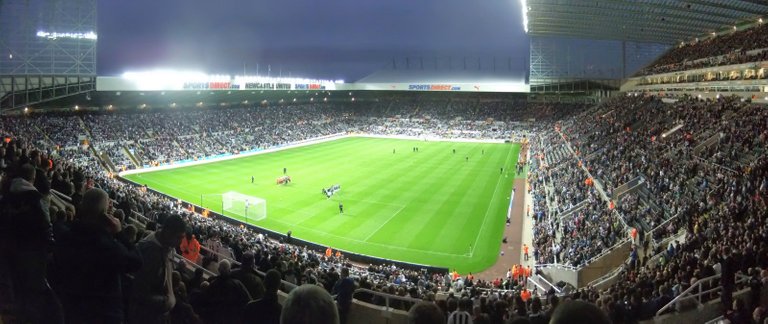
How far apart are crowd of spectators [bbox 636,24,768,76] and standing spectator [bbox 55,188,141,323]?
42215mm

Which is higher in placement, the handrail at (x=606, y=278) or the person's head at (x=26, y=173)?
the person's head at (x=26, y=173)

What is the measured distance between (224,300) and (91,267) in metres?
1.12

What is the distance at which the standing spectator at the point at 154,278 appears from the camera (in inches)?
151

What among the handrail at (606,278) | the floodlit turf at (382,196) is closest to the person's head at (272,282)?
the handrail at (606,278)

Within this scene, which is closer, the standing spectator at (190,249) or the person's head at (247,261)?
the person's head at (247,261)

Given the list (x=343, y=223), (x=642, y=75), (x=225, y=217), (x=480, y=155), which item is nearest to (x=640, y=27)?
(x=642, y=75)

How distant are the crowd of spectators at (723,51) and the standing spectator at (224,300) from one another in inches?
1628

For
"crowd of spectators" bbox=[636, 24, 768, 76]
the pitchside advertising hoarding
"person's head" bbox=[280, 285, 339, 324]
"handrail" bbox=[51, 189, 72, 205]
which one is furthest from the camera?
the pitchside advertising hoarding

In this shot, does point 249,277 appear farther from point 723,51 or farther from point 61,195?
point 723,51

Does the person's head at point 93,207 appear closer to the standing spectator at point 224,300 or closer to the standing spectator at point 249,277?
the standing spectator at point 224,300

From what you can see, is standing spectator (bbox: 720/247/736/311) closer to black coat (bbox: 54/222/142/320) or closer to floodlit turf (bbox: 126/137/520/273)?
black coat (bbox: 54/222/142/320)

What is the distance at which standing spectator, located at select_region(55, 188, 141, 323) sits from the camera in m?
3.37

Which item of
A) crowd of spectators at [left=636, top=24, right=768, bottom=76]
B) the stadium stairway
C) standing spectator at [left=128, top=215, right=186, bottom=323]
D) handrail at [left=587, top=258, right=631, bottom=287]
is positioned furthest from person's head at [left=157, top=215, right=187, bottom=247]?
the stadium stairway

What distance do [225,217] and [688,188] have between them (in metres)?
22.9
